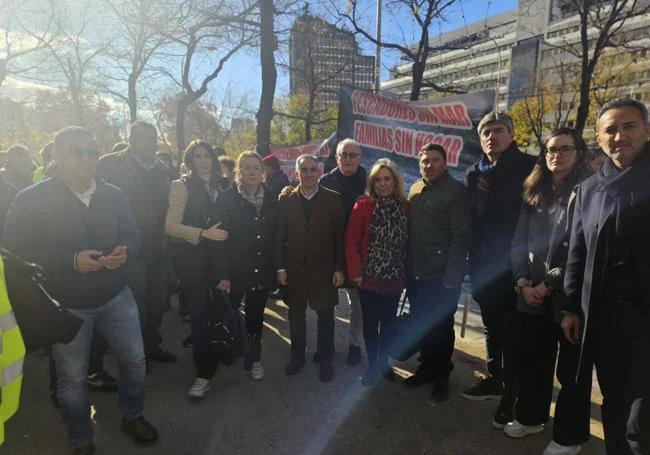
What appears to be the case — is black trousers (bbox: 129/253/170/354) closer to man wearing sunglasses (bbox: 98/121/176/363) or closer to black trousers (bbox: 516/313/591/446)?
man wearing sunglasses (bbox: 98/121/176/363)

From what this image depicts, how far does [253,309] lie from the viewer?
3615mm

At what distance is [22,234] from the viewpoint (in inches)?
89.1

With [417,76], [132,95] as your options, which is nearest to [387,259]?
[417,76]

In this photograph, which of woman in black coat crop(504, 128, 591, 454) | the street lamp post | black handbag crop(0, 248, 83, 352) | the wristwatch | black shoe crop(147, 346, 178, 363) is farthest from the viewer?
the street lamp post

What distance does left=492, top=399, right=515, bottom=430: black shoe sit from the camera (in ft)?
9.75

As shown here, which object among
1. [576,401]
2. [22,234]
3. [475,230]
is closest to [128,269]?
[22,234]

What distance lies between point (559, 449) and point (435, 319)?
118 cm

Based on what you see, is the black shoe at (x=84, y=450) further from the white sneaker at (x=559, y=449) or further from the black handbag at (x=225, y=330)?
the white sneaker at (x=559, y=449)

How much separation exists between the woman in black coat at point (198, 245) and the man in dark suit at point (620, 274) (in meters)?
2.49

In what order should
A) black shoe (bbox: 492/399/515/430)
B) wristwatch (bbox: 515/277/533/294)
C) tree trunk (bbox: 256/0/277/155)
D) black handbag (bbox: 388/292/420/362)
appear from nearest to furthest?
wristwatch (bbox: 515/277/533/294), black shoe (bbox: 492/399/515/430), black handbag (bbox: 388/292/420/362), tree trunk (bbox: 256/0/277/155)

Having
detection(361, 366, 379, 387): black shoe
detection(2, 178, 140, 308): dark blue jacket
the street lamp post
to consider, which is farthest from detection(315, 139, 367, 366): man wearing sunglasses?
the street lamp post

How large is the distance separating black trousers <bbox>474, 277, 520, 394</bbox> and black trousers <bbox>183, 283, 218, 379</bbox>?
2224 mm

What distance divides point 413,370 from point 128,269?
271 cm

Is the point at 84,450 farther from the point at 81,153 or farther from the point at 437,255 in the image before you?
the point at 437,255
